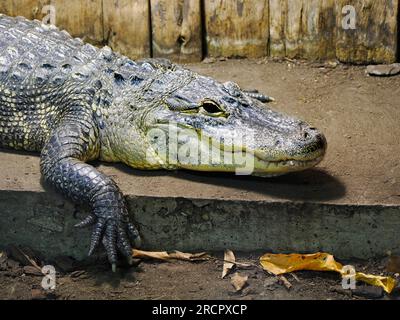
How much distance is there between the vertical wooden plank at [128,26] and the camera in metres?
6.12

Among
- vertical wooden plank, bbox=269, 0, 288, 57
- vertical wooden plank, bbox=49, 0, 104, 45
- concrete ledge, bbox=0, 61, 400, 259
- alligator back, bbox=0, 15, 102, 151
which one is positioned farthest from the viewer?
vertical wooden plank, bbox=49, 0, 104, 45

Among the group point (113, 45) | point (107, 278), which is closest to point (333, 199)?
point (107, 278)

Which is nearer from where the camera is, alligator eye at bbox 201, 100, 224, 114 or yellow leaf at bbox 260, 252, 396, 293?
yellow leaf at bbox 260, 252, 396, 293

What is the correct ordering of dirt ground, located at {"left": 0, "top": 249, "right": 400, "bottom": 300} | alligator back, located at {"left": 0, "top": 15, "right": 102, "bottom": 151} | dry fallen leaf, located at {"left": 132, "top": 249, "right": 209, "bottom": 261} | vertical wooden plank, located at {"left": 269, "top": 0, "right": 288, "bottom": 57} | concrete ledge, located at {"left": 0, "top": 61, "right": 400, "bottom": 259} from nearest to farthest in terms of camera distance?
1. dirt ground, located at {"left": 0, "top": 249, "right": 400, "bottom": 300}
2. concrete ledge, located at {"left": 0, "top": 61, "right": 400, "bottom": 259}
3. dry fallen leaf, located at {"left": 132, "top": 249, "right": 209, "bottom": 261}
4. alligator back, located at {"left": 0, "top": 15, "right": 102, "bottom": 151}
5. vertical wooden plank, located at {"left": 269, "top": 0, "right": 288, "bottom": 57}

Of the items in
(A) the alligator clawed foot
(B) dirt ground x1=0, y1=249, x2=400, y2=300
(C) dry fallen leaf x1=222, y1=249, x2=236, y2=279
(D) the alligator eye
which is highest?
(D) the alligator eye

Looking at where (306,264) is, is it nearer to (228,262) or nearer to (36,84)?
(228,262)

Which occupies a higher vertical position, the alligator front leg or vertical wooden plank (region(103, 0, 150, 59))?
vertical wooden plank (region(103, 0, 150, 59))

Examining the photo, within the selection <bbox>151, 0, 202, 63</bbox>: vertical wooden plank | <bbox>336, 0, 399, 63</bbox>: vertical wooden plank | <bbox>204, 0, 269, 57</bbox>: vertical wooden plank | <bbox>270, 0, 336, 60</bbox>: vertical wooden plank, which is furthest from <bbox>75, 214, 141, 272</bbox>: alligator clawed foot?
<bbox>336, 0, 399, 63</bbox>: vertical wooden plank

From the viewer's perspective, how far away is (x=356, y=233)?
177 inches

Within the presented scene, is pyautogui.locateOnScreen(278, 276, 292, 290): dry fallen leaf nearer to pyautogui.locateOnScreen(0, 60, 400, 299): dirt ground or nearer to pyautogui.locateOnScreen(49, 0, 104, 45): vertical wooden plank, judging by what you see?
→ pyautogui.locateOnScreen(0, 60, 400, 299): dirt ground

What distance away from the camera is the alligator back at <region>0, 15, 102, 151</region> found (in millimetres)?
5129

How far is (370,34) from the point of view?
6.00 meters

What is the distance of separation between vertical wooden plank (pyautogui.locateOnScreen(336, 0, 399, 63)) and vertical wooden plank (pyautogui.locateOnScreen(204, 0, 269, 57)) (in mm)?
573
